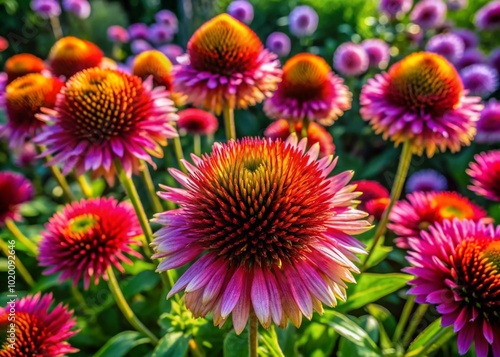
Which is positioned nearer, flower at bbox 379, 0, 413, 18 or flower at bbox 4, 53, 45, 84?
flower at bbox 4, 53, 45, 84

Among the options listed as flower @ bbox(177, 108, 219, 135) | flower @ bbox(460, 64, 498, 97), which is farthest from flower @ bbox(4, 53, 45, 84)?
flower @ bbox(460, 64, 498, 97)

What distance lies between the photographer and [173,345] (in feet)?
4.84

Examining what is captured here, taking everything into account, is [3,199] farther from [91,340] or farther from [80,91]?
[80,91]

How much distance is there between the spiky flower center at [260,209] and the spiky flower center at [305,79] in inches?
42.4

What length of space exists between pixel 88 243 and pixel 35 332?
361 mm

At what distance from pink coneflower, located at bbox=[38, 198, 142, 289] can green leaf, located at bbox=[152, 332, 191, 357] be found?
34 centimetres

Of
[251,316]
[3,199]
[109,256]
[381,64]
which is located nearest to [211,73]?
[109,256]

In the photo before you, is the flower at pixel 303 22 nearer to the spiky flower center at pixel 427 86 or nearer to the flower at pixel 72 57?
the flower at pixel 72 57

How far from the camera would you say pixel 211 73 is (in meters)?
1.90

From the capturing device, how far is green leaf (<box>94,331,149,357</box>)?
1591 mm

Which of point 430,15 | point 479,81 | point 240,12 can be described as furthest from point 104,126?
point 430,15

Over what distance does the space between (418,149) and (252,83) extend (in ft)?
2.72

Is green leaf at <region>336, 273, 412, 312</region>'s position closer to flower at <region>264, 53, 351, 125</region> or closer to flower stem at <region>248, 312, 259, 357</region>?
flower stem at <region>248, 312, 259, 357</region>

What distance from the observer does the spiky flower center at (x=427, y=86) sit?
182cm
